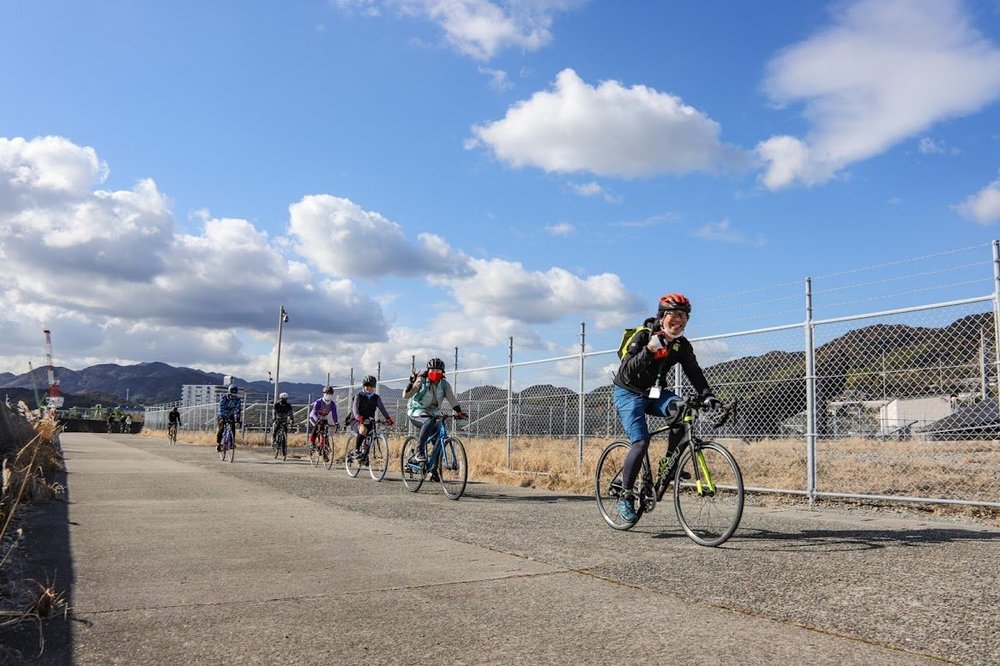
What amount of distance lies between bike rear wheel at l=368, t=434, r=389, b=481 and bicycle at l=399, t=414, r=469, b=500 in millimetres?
1328

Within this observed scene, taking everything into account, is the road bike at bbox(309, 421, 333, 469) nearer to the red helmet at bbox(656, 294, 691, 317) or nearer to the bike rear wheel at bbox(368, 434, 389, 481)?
the bike rear wheel at bbox(368, 434, 389, 481)

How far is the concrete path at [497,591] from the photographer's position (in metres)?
3.23

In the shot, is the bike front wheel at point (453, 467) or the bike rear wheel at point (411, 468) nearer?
the bike front wheel at point (453, 467)

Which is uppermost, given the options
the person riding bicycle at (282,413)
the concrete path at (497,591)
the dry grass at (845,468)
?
the person riding bicycle at (282,413)

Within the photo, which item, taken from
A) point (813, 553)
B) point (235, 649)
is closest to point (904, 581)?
point (813, 553)

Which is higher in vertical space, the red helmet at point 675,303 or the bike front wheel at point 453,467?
the red helmet at point 675,303

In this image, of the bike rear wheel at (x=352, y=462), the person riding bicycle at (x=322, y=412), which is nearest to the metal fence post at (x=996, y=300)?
the bike rear wheel at (x=352, y=462)

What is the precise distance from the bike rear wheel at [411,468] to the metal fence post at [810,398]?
456 centimetres

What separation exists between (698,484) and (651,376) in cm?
96

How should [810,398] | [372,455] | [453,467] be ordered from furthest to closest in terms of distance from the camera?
[372,455] < [453,467] < [810,398]

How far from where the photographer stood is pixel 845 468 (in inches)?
445

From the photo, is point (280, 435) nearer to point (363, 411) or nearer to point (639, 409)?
point (363, 411)

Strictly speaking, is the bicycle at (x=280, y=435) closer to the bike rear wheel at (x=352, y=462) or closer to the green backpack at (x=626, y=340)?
the bike rear wheel at (x=352, y=462)

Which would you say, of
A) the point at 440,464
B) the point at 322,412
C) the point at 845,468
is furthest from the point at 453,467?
the point at 322,412
